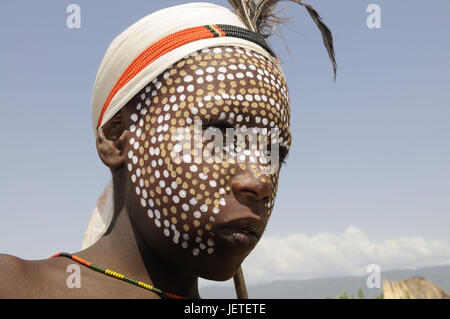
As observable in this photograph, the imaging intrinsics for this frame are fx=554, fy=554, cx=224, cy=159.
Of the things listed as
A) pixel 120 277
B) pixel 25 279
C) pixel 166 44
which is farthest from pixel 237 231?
pixel 166 44

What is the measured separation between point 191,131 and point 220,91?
29 centimetres

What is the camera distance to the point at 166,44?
3.28 m

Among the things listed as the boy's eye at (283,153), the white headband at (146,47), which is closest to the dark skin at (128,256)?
the white headband at (146,47)

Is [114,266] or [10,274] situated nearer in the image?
[10,274]

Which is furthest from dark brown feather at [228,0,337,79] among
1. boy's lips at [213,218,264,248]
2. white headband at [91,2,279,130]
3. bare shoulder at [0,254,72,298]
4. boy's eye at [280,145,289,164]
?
bare shoulder at [0,254,72,298]

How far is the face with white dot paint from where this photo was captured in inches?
115

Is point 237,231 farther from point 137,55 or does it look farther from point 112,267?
point 137,55

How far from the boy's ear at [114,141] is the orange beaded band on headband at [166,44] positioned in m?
0.13

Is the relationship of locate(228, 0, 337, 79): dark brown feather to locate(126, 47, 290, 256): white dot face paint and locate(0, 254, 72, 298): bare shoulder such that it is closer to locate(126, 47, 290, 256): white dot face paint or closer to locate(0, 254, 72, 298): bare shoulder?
locate(126, 47, 290, 256): white dot face paint

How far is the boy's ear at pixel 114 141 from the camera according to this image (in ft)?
10.6

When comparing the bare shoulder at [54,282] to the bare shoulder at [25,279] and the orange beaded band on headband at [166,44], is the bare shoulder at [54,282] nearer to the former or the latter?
the bare shoulder at [25,279]

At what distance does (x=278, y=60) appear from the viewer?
3.75 meters

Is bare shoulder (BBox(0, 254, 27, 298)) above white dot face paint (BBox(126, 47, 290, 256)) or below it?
below
